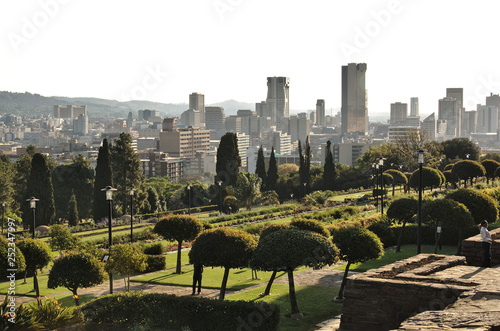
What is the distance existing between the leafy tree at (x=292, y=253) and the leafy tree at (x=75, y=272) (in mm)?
4282

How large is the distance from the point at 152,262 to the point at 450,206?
34.3 ft

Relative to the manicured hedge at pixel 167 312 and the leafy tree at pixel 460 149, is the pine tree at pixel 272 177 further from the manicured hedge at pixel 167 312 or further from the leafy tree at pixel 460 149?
the manicured hedge at pixel 167 312

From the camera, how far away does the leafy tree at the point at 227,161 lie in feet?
171

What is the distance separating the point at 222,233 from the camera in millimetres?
16422

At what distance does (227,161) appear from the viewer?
52.6 metres

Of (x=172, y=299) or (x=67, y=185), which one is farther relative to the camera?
(x=67, y=185)

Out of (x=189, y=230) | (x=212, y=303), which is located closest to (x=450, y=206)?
(x=189, y=230)

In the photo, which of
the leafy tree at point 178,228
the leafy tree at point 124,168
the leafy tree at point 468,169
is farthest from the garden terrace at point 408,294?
the leafy tree at point 124,168

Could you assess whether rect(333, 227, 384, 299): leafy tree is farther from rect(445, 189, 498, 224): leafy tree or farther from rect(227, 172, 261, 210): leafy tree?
rect(227, 172, 261, 210): leafy tree

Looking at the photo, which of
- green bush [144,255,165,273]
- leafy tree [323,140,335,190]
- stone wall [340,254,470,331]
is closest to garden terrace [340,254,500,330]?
stone wall [340,254,470,331]

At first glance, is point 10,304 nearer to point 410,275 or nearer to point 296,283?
point 410,275

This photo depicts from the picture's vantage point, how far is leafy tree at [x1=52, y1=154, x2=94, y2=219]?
54594mm

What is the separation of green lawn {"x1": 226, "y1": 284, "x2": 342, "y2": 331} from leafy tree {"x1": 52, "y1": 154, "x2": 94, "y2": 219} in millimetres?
39184

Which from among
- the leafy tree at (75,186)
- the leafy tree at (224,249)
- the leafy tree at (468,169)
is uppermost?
the leafy tree at (468,169)
